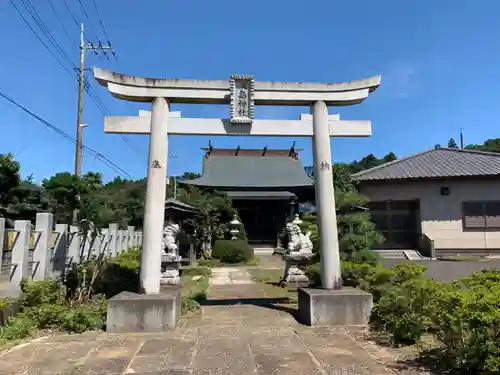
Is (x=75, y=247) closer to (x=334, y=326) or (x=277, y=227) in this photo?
(x=334, y=326)

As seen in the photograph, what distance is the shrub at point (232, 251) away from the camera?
18109 mm

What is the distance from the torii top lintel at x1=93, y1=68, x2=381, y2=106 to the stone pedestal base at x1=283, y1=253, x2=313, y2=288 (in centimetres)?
490

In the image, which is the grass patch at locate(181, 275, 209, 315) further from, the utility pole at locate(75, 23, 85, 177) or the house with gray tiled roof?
the house with gray tiled roof

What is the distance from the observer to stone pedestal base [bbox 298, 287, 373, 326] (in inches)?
231

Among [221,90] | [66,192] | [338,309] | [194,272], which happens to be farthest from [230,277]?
[221,90]

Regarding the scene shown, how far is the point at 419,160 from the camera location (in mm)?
21938

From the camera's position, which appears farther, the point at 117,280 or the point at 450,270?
the point at 450,270

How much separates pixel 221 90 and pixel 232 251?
12502mm

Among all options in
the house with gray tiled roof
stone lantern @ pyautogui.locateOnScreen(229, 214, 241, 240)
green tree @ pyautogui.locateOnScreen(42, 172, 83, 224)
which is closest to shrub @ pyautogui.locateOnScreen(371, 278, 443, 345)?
green tree @ pyautogui.locateOnScreen(42, 172, 83, 224)

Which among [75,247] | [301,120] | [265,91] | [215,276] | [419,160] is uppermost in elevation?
[419,160]

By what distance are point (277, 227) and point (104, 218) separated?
56.3 ft

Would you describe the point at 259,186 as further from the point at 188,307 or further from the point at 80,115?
the point at 188,307

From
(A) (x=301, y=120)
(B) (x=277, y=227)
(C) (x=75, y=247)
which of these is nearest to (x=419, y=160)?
(B) (x=277, y=227)

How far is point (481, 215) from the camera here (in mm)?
19062
